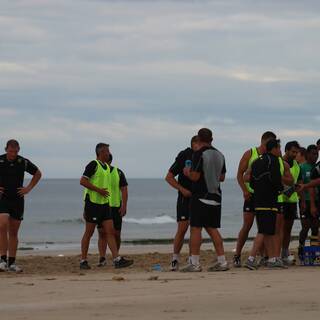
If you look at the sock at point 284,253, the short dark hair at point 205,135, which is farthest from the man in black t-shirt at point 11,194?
the sock at point 284,253

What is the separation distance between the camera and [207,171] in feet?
39.0

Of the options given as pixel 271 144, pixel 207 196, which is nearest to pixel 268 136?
pixel 271 144

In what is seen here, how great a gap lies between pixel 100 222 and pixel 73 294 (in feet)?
13.2

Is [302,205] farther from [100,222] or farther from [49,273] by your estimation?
[49,273]

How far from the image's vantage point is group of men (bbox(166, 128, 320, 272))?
39.1ft

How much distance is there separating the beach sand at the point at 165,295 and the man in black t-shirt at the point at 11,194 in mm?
735

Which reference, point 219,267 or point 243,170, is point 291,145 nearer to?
point 243,170

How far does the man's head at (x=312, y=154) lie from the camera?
46.2 ft

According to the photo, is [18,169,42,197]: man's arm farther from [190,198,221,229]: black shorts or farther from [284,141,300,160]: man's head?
[284,141,300,160]: man's head

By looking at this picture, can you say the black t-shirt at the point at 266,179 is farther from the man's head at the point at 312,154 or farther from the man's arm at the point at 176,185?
the man's head at the point at 312,154

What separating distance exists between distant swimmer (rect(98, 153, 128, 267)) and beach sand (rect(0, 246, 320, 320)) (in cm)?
214

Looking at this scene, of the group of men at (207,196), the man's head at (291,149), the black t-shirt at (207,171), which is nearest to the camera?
the black t-shirt at (207,171)

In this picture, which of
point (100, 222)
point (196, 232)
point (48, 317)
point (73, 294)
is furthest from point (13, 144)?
point (48, 317)

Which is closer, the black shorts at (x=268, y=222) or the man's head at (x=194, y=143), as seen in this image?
the black shorts at (x=268, y=222)
